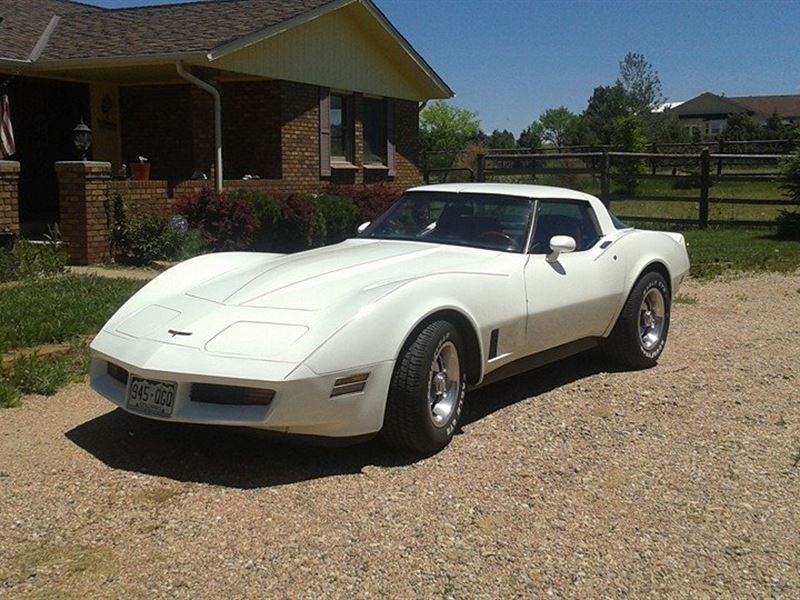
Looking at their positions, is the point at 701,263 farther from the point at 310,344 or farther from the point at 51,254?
the point at 310,344

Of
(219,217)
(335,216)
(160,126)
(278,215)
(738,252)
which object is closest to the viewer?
(219,217)

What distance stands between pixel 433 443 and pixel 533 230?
1815 millimetres

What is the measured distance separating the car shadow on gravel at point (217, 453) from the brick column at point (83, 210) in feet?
20.9

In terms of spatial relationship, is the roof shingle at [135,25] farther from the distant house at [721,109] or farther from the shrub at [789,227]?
the distant house at [721,109]

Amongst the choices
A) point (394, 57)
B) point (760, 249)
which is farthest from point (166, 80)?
point (760, 249)

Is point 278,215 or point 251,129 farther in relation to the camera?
point 251,129

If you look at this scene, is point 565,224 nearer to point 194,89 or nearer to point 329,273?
point 329,273

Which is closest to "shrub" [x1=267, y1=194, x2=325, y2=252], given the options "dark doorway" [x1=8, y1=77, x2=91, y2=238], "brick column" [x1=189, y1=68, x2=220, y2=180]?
"brick column" [x1=189, y1=68, x2=220, y2=180]

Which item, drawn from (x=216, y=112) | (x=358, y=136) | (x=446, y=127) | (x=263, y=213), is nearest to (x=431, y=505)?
(x=263, y=213)

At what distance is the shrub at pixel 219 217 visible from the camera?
1244 centimetres

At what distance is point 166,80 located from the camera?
15188 millimetres

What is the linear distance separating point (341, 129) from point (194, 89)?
4260mm

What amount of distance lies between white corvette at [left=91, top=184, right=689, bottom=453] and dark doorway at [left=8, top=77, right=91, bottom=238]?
1033 cm

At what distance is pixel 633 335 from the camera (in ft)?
21.2
